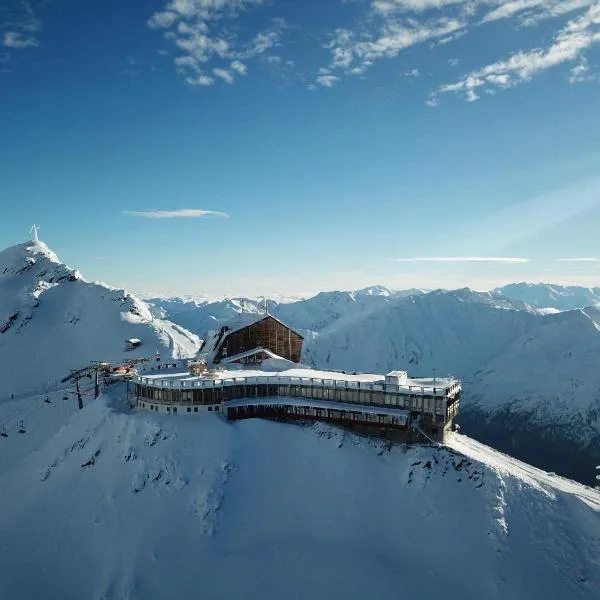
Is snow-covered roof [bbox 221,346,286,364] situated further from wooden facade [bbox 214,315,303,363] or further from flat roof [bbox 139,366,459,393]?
flat roof [bbox 139,366,459,393]

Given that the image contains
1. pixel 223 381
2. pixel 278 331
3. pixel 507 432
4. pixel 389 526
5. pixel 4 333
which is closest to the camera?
pixel 389 526

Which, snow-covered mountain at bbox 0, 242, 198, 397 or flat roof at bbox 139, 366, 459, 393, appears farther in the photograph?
snow-covered mountain at bbox 0, 242, 198, 397

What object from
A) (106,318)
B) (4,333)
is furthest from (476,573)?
(4,333)

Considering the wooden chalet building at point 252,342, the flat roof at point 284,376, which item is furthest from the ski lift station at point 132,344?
the flat roof at point 284,376

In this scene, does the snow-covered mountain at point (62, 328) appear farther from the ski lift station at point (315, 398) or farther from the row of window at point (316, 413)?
the row of window at point (316, 413)

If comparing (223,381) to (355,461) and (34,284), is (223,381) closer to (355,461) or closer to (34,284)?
(355,461)

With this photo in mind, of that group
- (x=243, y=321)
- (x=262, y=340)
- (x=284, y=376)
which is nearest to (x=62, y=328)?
(x=243, y=321)

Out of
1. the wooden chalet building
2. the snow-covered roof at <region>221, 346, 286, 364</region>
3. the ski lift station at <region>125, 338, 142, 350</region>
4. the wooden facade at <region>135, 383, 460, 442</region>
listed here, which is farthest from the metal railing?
the ski lift station at <region>125, 338, 142, 350</region>
